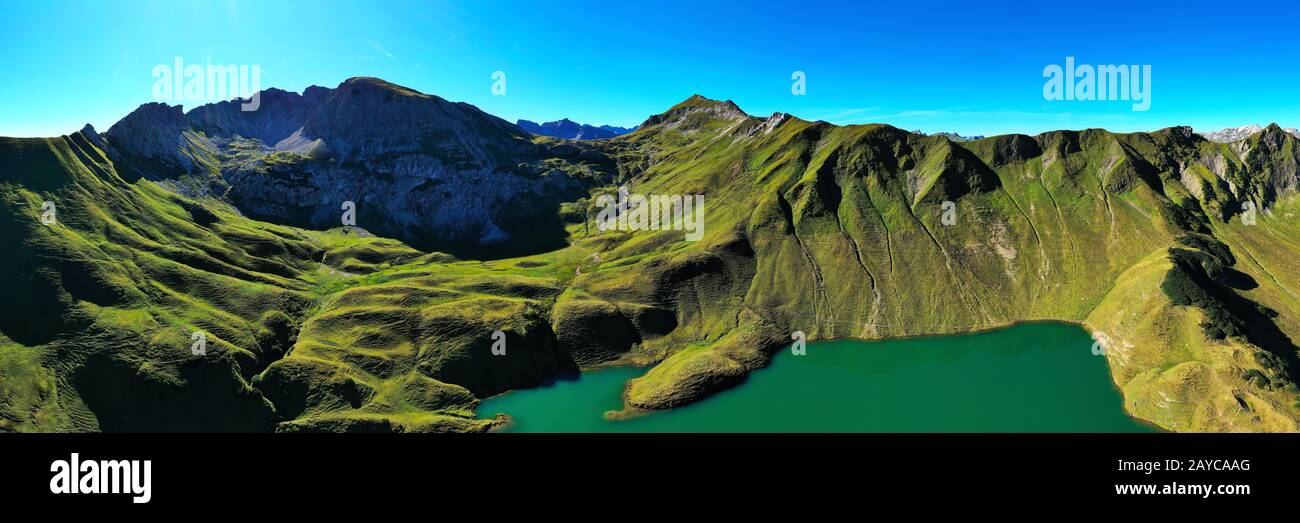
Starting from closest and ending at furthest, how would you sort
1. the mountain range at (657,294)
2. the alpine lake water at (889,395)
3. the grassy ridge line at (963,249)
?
the alpine lake water at (889,395), the mountain range at (657,294), the grassy ridge line at (963,249)

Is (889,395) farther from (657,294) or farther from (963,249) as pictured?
(963,249)

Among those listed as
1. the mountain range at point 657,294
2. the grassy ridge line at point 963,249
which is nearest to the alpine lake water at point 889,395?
the mountain range at point 657,294

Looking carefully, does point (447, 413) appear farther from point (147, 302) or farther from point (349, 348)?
point (147, 302)

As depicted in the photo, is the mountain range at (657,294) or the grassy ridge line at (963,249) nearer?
the mountain range at (657,294)

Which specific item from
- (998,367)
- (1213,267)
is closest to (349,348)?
(998,367)

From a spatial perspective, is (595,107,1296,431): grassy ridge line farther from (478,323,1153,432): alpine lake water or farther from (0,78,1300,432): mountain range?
(478,323,1153,432): alpine lake water

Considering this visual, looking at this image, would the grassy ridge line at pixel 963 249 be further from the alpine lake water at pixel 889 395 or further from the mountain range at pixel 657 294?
the alpine lake water at pixel 889 395
